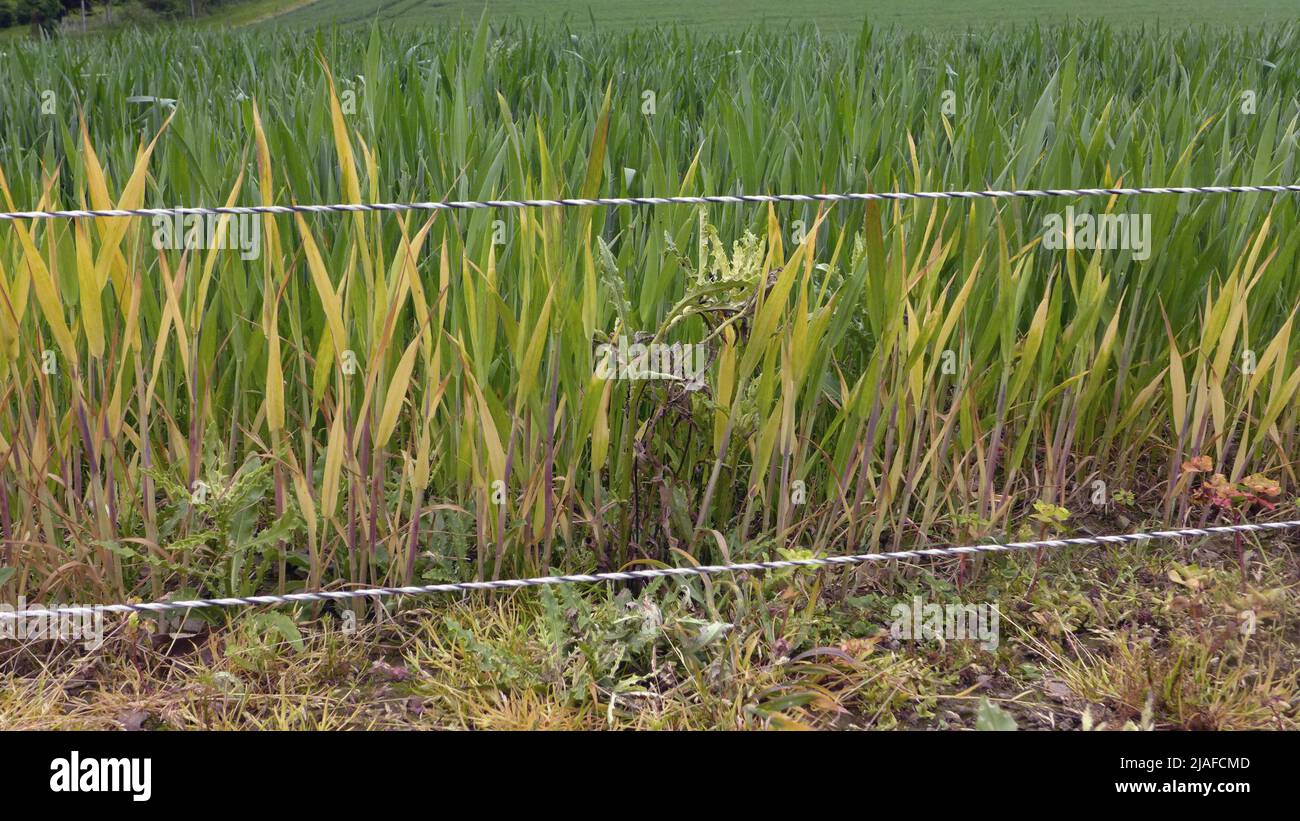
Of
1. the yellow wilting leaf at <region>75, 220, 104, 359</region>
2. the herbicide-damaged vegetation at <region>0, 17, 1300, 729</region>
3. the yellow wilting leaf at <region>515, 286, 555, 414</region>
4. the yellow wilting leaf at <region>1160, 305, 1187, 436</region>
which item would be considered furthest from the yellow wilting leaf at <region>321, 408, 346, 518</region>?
the yellow wilting leaf at <region>1160, 305, 1187, 436</region>

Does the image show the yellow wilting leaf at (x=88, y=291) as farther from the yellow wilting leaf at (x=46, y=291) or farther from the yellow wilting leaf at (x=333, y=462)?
the yellow wilting leaf at (x=333, y=462)

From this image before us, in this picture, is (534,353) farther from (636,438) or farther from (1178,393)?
(1178,393)

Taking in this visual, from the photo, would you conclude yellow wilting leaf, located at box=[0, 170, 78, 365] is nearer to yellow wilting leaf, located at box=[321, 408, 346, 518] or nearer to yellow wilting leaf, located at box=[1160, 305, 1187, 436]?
yellow wilting leaf, located at box=[321, 408, 346, 518]

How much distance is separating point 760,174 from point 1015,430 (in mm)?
805

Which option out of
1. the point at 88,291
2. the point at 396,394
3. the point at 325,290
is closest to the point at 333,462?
the point at 396,394

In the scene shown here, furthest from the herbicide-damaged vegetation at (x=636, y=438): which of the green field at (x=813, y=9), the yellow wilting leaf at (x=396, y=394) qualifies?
the green field at (x=813, y=9)

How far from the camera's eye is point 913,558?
2.07 m

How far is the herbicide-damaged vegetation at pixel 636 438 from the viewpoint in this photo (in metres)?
1.75

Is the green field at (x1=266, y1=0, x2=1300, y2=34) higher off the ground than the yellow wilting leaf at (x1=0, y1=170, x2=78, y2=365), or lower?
higher

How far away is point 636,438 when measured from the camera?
1947 millimetres

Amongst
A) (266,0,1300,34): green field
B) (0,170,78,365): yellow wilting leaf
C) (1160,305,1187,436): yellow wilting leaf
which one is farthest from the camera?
(266,0,1300,34): green field

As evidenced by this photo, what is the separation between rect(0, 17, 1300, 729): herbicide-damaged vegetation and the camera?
5.76ft
